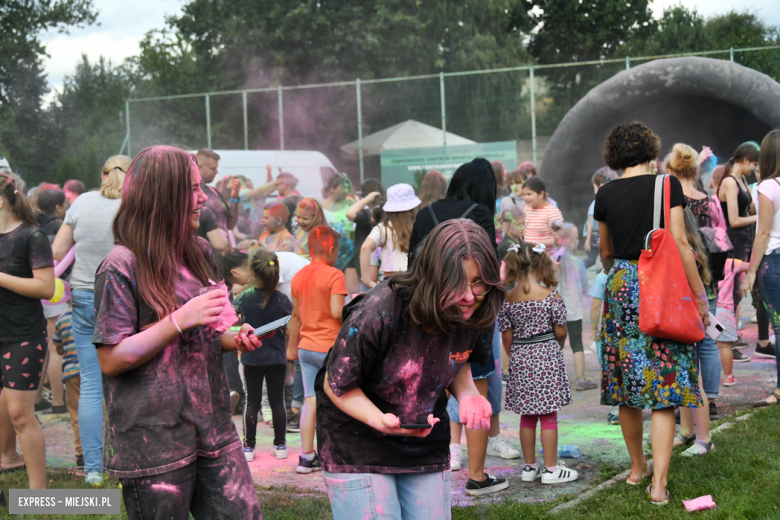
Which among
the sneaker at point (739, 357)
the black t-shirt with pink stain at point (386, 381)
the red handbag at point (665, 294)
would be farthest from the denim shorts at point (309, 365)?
the sneaker at point (739, 357)

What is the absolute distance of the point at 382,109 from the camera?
60.7ft

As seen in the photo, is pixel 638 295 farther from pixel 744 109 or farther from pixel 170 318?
pixel 744 109

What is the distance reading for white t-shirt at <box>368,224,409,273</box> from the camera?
5785 millimetres

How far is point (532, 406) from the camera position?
4.62 metres

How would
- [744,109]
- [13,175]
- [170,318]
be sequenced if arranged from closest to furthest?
[170,318], [13,175], [744,109]

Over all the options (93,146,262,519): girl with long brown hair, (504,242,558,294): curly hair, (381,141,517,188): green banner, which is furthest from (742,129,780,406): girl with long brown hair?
(381,141,517,188): green banner

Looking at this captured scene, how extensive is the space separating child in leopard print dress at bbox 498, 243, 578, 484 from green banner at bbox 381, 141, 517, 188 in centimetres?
→ 1142

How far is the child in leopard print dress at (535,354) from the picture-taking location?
4.63m

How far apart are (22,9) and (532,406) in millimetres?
35247

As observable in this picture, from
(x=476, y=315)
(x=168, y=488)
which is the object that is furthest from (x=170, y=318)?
(x=476, y=315)

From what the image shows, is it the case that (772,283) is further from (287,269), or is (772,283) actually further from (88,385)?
(88,385)

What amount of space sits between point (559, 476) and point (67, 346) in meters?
3.97

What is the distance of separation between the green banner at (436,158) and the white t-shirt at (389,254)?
10453 mm

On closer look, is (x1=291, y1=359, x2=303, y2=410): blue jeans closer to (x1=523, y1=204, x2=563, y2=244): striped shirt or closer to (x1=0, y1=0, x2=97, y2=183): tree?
(x1=523, y1=204, x2=563, y2=244): striped shirt
